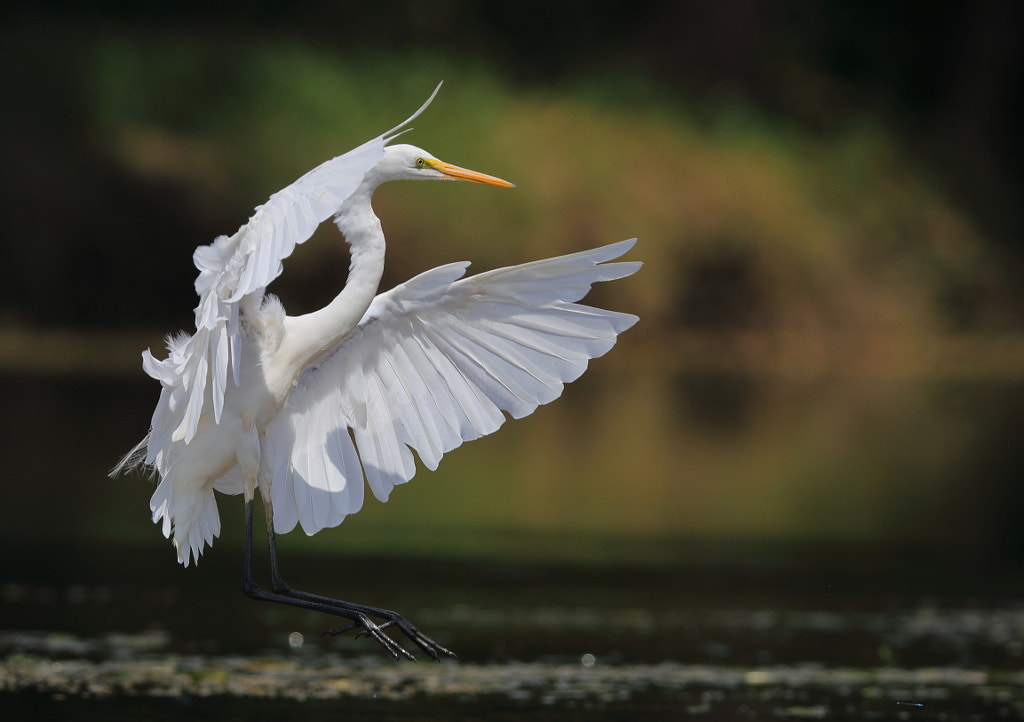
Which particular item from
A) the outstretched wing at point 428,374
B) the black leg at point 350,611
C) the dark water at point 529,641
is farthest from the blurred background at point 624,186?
the black leg at point 350,611

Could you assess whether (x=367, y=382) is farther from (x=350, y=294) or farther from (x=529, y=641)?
(x=529, y=641)

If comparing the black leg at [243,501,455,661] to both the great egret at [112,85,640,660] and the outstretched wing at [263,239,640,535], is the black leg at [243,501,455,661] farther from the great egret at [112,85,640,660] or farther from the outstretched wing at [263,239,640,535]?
the outstretched wing at [263,239,640,535]

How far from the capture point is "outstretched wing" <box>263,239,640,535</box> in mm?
5334

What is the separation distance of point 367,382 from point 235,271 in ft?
3.85

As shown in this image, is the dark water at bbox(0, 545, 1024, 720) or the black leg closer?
the black leg

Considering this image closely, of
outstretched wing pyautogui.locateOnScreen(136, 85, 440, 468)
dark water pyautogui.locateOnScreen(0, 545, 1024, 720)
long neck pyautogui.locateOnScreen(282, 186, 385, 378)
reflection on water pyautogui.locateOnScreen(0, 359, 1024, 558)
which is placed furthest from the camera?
reflection on water pyautogui.locateOnScreen(0, 359, 1024, 558)

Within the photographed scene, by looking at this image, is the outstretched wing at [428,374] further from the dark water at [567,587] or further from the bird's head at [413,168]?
the dark water at [567,587]

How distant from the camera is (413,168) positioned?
5.31m

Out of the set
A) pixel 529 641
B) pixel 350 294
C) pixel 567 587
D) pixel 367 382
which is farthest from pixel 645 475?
pixel 350 294

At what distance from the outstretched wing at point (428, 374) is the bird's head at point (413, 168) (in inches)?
12.5

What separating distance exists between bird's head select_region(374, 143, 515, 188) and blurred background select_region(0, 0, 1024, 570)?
366 inches

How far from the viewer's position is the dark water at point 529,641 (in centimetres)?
626

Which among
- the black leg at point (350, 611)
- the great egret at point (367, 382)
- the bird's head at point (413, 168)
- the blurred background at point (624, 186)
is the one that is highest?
the blurred background at point (624, 186)

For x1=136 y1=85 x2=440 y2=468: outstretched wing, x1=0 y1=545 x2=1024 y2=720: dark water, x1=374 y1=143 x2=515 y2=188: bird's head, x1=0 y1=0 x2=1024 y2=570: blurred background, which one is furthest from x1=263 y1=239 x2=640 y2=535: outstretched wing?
x1=0 y1=0 x2=1024 y2=570: blurred background
